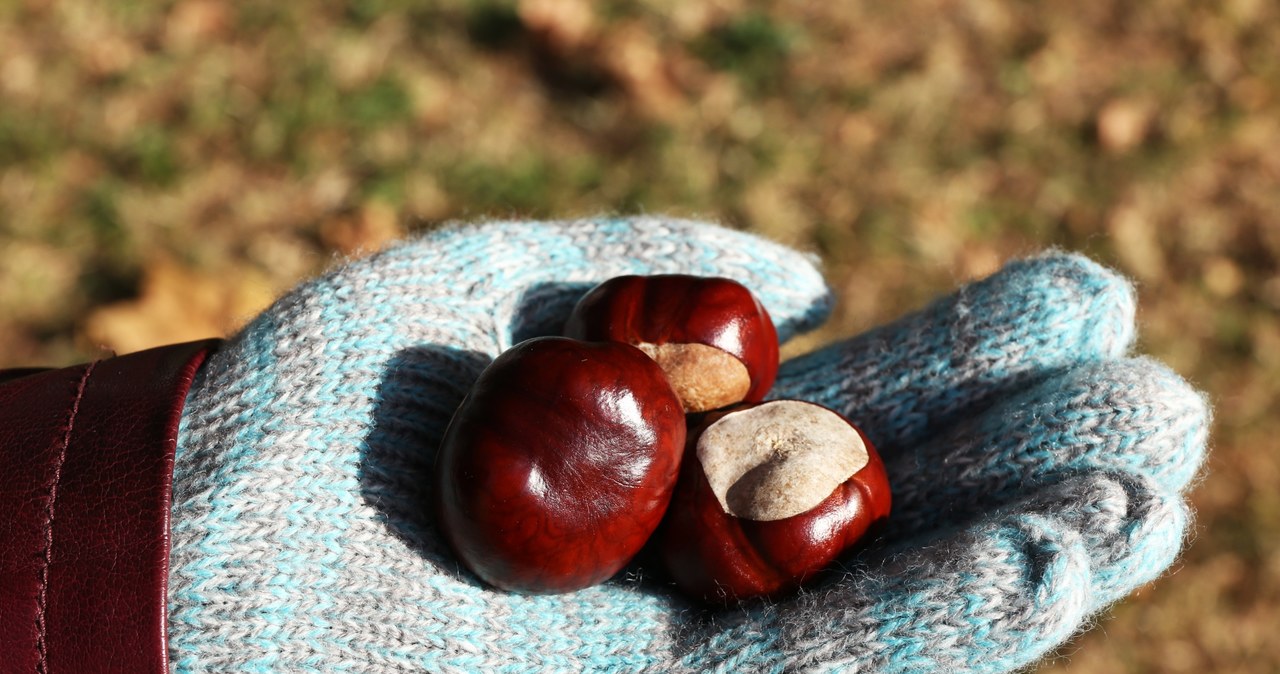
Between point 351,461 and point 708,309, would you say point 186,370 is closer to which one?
point 351,461

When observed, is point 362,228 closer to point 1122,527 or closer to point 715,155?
point 715,155

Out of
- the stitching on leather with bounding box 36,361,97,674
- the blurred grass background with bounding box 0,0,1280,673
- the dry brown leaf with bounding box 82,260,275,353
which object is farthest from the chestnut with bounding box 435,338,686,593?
the blurred grass background with bounding box 0,0,1280,673

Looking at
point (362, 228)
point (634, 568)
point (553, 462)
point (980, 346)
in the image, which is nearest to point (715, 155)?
point (362, 228)

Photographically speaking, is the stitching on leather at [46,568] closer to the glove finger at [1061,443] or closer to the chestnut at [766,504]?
the chestnut at [766,504]

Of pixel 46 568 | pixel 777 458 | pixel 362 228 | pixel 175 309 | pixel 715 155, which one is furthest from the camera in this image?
pixel 715 155

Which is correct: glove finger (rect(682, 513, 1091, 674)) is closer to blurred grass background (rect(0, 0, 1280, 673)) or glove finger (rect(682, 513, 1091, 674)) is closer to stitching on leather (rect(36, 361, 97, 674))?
stitching on leather (rect(36, 361, 97, 674))

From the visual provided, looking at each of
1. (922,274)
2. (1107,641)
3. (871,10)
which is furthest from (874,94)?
(1107,641)

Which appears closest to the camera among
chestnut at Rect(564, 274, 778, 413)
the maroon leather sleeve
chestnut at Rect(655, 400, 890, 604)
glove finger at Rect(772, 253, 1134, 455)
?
the maroon leather sleeve
